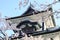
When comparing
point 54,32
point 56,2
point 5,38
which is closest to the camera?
point 56,2

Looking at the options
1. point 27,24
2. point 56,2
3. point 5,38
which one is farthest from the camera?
point 27,24

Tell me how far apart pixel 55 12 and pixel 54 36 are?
6096 mm

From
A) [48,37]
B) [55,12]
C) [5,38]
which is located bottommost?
[48,37]

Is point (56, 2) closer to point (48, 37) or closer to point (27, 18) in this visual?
point (48, 37)

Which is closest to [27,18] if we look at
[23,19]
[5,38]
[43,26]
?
[23,19]

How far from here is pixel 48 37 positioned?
14969 mm

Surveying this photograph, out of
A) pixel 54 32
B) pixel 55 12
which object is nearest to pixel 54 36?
pixel 54 32

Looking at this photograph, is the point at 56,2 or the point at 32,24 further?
the point at 32,24

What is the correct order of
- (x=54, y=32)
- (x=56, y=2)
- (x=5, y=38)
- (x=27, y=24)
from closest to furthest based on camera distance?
(x=56, y=2), (x=5, y=38), (x=54, y=32), (x=27, y=24)

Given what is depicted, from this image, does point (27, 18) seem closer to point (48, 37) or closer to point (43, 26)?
point (43, 26)

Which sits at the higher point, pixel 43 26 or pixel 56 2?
pixel 56 2

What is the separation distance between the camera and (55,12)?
8.99 metres

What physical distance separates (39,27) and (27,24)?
1.16 metres

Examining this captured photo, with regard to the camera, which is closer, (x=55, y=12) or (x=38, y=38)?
(x=55, y=12)
